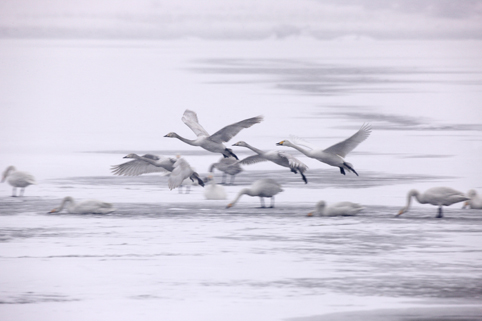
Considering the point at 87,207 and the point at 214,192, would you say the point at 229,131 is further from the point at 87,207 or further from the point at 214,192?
the point at 87,207

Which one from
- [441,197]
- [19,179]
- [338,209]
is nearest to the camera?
[441,197]

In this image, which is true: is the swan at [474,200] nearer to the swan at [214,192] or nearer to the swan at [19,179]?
the swan at [214,192]

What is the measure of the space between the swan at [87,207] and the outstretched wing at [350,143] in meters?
3.31

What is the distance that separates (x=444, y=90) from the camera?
1080 inches

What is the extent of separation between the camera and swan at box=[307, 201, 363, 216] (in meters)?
11.1

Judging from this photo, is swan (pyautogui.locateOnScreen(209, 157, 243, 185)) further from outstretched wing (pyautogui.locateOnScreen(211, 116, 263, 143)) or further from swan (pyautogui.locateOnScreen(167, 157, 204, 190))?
swan (pyautogui.locateOnScreen(167, 157, 204, 190))

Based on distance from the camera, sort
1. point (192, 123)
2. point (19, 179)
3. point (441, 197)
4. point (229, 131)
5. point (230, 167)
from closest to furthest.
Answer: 1. point (441, 197)
2. point (19, 179)
3. point (229, 131)
4. point (230, 167)
5. point (192, 123)

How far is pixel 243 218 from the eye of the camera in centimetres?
1110

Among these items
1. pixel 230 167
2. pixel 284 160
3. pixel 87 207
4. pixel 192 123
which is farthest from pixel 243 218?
pixel 192 123

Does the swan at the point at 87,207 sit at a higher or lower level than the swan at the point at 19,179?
lower

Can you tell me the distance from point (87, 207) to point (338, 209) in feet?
10.3

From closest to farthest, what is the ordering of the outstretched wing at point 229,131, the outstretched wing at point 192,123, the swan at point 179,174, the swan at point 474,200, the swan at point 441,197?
1. the swan at point 441,197
2. the swan at point 474,200
3. the swan at point 179,174
4. the outstretched wing at point 229,131
5. the outstretched wing at point 192,123

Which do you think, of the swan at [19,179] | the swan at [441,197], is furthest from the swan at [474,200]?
the swan at [19,179]

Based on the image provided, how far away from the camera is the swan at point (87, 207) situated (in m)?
11.2
